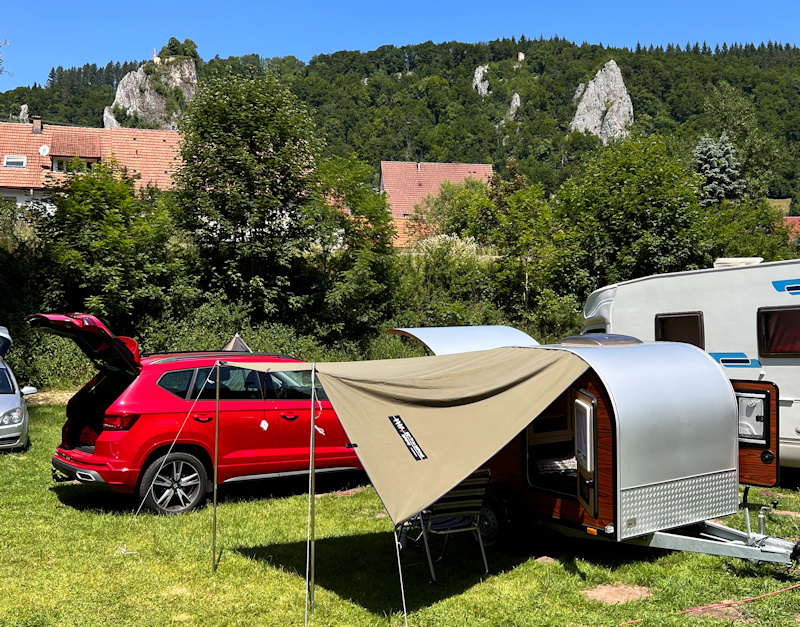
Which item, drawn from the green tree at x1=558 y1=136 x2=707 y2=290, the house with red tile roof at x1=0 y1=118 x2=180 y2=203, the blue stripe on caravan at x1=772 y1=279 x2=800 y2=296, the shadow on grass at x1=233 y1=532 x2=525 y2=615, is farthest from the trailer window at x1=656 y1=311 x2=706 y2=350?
the house with red tile roof at x1=0 y1=118 x2=180 y2=203

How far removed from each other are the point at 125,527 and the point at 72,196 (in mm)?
10570

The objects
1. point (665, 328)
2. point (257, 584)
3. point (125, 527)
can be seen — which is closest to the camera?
point (257, 584)

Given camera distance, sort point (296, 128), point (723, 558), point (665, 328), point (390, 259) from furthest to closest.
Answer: point (390, 259) → point (296, 128) → point (665, 328) → point (723, 558)

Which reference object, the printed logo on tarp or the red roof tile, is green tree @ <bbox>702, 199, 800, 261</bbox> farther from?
the red roof tile

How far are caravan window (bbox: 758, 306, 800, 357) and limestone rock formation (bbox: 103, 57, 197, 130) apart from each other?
489 ft

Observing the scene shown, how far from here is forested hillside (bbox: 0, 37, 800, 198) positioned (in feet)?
298

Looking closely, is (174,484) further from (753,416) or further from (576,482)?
(753,416)

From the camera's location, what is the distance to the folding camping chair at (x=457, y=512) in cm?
630

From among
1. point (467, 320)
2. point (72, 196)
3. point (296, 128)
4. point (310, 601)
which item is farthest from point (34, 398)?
point (310, 601)

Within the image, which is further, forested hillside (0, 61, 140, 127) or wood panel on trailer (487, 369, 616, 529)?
forested hillside (0, 61, 140, 127)

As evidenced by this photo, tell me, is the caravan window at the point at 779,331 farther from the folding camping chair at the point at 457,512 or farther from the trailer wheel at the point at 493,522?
the folding camping chair at the point at 457,512

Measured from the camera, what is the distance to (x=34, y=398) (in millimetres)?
15617

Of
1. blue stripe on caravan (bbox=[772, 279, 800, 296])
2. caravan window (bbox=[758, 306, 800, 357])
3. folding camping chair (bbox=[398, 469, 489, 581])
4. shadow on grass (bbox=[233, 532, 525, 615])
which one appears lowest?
shadow on grass (bbox=[233, 532, 525, 615])

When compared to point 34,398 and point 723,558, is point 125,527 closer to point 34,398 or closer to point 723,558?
point 723,558
